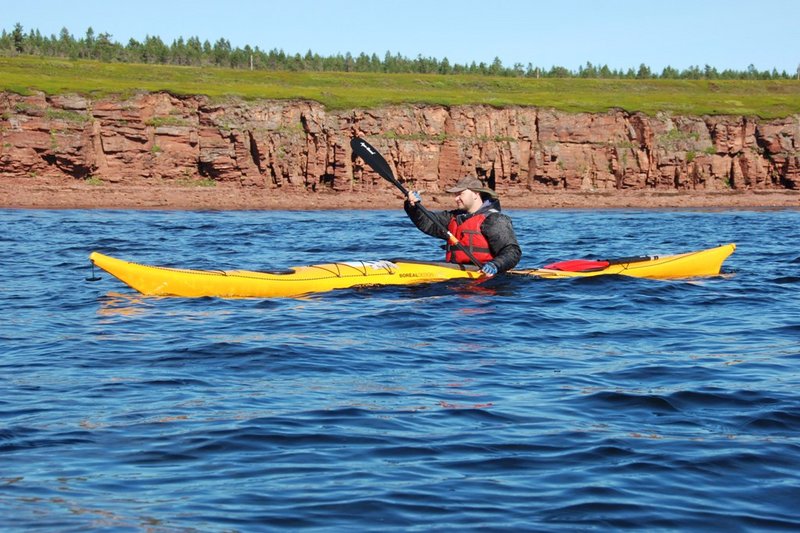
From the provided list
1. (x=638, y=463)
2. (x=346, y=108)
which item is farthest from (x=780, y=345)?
(x=346, y=108)

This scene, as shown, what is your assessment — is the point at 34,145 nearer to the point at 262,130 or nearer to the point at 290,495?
the point at 262,130

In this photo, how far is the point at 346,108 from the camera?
120 ft

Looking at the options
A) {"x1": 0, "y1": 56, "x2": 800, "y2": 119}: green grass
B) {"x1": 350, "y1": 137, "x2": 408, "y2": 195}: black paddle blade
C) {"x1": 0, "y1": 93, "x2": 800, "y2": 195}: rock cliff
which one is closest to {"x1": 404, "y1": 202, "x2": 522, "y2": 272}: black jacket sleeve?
{"x1": 350, "y1": 137, "x2": 408, "y2": 195}: black paddle blade

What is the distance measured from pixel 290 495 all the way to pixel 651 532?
4.84 feet

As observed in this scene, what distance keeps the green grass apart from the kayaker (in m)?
24.5

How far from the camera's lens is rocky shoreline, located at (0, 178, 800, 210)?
2877cm

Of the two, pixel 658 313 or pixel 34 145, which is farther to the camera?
pixel 34 145

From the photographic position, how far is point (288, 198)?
32.7 m

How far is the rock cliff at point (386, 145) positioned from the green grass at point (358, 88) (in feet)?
1.79

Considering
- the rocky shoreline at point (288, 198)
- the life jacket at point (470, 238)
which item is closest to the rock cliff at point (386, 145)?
the rocky shoreline at point (288, 198)

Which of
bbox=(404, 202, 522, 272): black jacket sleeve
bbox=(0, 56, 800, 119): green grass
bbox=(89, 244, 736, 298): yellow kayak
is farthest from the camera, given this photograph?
bbox=(0, 56, 800, 119): green grass

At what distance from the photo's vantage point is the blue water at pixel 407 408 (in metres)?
4.10

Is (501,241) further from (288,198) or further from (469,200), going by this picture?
(288,198)

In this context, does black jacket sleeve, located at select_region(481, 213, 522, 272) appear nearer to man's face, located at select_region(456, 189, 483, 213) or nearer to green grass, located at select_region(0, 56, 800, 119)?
man's face, located at select_region(456, 189, 483, 213)
